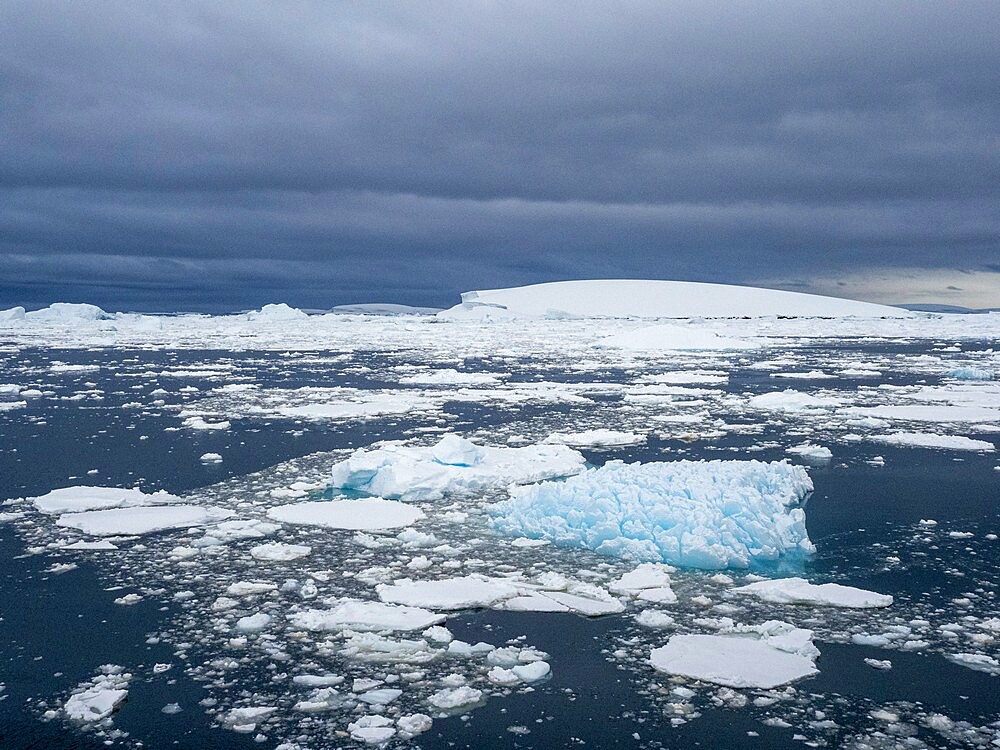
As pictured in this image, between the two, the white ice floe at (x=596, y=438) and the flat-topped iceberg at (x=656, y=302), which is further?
the flat-topped iceberg at (x=656, y=302)

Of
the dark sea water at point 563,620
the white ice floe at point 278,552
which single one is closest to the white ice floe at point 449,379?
the dark sea water at point 563,620

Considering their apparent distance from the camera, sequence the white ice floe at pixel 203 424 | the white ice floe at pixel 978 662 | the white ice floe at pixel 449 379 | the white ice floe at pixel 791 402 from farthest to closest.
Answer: the white ice floe at pixel 449 379 < the white ice floe at pixel 791 402 < the white ice floe at pixel 203 424 < the white ice floe at pixel 978 662

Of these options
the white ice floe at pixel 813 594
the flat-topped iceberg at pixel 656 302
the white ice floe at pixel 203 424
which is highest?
the flat-topped iceberg at pixel 656 302

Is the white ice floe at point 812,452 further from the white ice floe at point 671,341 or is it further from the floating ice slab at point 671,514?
the white ice floe at point 671,341

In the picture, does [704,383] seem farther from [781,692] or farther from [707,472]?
[781,692]

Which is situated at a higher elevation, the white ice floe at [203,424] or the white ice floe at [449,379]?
the white ice floe at [449,379]

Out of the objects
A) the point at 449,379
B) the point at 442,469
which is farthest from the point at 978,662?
the point at 449,379

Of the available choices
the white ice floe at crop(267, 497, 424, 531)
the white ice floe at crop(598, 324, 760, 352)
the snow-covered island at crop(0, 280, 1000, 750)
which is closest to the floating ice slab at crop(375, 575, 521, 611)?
the snow-covered island at crop(0, 280, 1000, 750)

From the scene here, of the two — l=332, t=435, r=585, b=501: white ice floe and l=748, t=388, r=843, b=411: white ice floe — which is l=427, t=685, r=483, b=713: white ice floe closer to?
l=332, t=435, r=585, b=501: white ice floe
